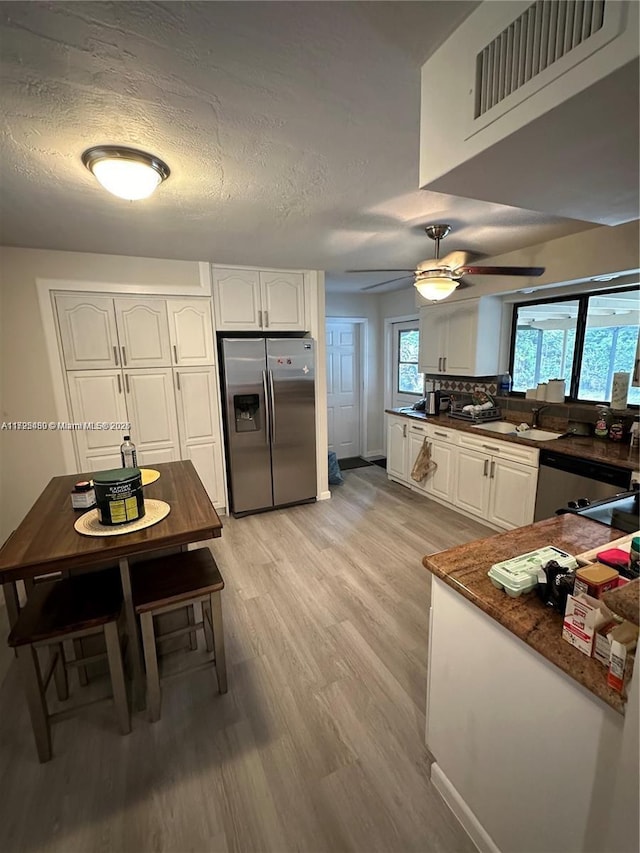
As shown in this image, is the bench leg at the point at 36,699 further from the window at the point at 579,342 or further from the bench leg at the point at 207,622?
the window at the point at 579,342

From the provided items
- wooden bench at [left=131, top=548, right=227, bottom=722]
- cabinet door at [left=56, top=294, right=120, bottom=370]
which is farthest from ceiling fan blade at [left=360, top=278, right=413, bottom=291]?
wooden bench at [left=131, top=548, right=227, bottom=722]

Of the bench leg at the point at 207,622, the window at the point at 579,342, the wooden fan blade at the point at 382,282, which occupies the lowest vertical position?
the bench leg at the point at 207,622

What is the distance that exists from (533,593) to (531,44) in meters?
1.44

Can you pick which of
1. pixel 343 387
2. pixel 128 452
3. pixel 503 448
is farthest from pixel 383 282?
pixel 128 452

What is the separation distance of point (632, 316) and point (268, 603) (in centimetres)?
345

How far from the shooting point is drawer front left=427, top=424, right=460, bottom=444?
372cm

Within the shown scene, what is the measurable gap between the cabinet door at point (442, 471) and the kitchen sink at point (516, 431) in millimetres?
374

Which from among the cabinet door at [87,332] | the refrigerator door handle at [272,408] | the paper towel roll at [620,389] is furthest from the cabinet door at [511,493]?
the cabinet door at [87,332]

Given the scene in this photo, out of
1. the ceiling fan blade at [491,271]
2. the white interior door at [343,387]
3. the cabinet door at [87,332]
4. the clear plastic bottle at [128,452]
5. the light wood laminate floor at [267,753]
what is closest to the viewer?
the light wood laminate floor at [267,753]

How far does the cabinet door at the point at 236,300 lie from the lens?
11.7 feet

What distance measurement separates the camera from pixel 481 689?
3.89ft

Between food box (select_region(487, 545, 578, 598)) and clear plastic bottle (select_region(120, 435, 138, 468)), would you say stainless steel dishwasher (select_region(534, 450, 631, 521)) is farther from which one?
clear plastic bottle (select_region(120, 435, 138, 468))

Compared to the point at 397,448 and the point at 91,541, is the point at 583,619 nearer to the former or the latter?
the point at 91,541

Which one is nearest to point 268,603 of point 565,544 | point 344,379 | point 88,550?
point 88,550
